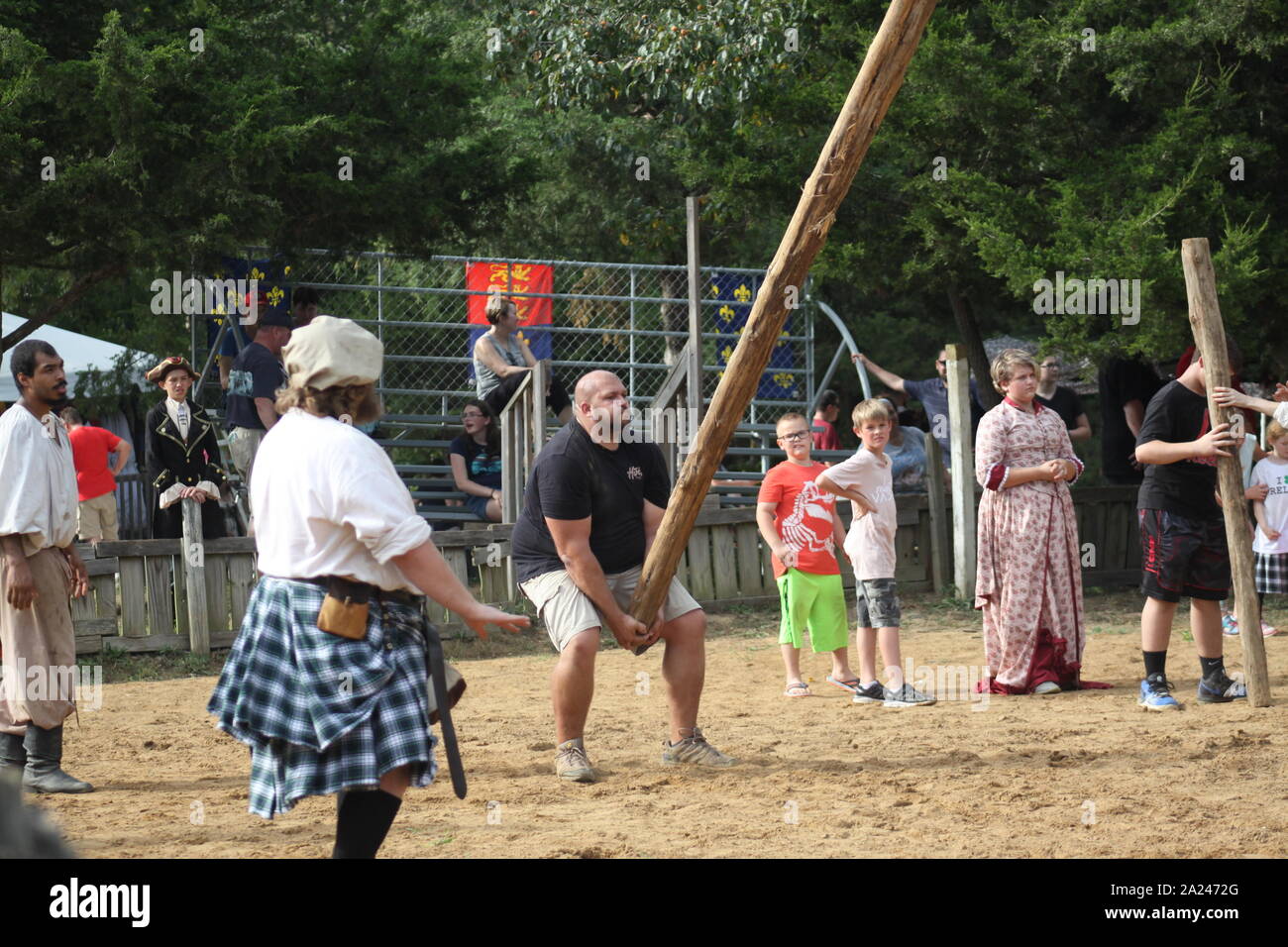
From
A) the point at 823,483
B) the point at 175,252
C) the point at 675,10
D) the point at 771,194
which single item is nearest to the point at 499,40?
the point at 675,10

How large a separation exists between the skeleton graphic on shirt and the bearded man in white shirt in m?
3.71

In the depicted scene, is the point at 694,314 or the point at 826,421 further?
the point at 826,421

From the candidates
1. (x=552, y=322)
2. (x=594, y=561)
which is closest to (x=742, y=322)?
(x=552, y=322)

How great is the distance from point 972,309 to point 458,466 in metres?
5.77

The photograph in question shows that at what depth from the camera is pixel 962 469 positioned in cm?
1213

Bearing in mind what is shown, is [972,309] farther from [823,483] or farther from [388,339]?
[823,483]

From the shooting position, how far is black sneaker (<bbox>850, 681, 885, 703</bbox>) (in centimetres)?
812

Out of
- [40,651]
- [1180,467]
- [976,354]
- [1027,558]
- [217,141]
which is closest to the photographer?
[40,651]

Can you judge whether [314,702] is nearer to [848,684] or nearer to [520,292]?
[848,684]

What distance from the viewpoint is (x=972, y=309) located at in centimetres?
1498

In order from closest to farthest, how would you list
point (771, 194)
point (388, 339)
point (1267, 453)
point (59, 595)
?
point (59, 595), point (1267, 453), point (771, 194), point (388, 339)

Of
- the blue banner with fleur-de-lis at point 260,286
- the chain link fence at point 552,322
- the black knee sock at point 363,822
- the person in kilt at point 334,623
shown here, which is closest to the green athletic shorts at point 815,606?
the person in kilt at point 334,623

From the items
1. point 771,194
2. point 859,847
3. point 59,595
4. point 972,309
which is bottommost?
point 859,847

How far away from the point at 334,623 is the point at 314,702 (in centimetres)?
21
